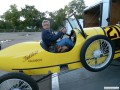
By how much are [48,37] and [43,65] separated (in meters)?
0.63

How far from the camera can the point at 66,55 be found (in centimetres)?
549

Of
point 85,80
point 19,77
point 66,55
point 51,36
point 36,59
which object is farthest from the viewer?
point 85,80

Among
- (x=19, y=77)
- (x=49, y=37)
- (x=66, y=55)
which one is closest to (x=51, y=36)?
(x=49, y=37)

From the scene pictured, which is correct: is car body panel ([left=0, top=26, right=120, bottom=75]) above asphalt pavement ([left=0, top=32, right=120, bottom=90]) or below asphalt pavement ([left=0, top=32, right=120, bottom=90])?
above

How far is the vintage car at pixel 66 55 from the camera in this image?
17.6 feet

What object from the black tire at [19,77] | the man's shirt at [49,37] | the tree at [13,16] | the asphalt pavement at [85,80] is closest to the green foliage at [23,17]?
the tree at [13,16]

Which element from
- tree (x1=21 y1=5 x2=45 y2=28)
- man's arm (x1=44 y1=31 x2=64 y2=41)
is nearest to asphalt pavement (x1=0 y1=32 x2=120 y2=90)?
man's arm (x1=44 y1=31 x2=64 y2=41)

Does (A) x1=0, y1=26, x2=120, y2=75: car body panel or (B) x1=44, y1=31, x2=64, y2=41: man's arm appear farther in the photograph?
(B) x1=44, y1=31, x2=64, y2=41: man's arm

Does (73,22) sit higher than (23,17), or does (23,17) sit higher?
(73,22)

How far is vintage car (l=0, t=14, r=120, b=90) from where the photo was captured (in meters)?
5.38

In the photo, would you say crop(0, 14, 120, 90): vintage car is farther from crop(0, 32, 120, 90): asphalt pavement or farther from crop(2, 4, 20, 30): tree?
crop(2, 4, 20, 30): tree

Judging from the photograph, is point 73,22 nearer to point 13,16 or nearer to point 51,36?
point 51,36

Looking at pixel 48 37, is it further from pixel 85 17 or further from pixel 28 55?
pixel 85 17

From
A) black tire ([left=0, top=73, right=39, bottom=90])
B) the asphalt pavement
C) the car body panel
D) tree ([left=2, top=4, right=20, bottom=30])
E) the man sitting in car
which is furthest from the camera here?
tree ([left=2, top=4, right=20, bottom=30])
